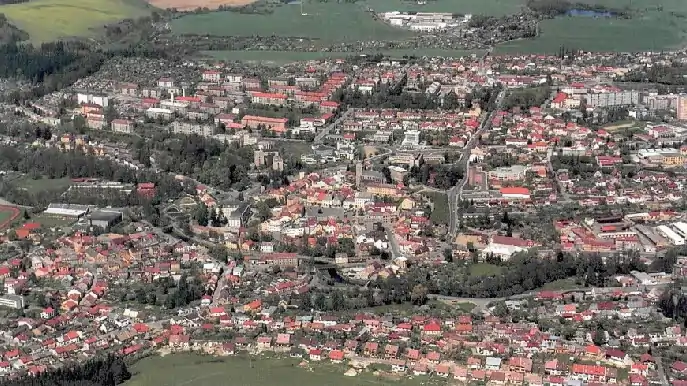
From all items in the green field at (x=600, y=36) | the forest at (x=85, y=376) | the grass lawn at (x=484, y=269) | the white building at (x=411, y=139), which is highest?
the green field at (x=600, y=36)

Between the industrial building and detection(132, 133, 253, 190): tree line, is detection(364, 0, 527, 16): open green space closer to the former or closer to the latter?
detection(132, 133, 253, 190): tree line

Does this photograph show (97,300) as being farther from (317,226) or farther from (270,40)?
(270,40)

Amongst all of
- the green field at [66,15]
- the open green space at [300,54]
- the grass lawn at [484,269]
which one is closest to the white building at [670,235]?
the grass lawn at [484,269]

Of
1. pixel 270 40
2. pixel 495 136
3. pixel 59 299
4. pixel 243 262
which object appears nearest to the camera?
pixel 59 299

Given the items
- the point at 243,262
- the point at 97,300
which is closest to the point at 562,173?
the point at 243,262

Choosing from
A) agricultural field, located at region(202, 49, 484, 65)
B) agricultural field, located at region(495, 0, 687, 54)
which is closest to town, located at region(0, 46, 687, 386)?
agricultural field, located at region(202, 49, 484, 65)

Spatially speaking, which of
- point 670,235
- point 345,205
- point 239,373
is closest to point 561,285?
point 670,235

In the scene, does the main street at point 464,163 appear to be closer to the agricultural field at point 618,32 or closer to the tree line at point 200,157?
the tree line at point 200,157
